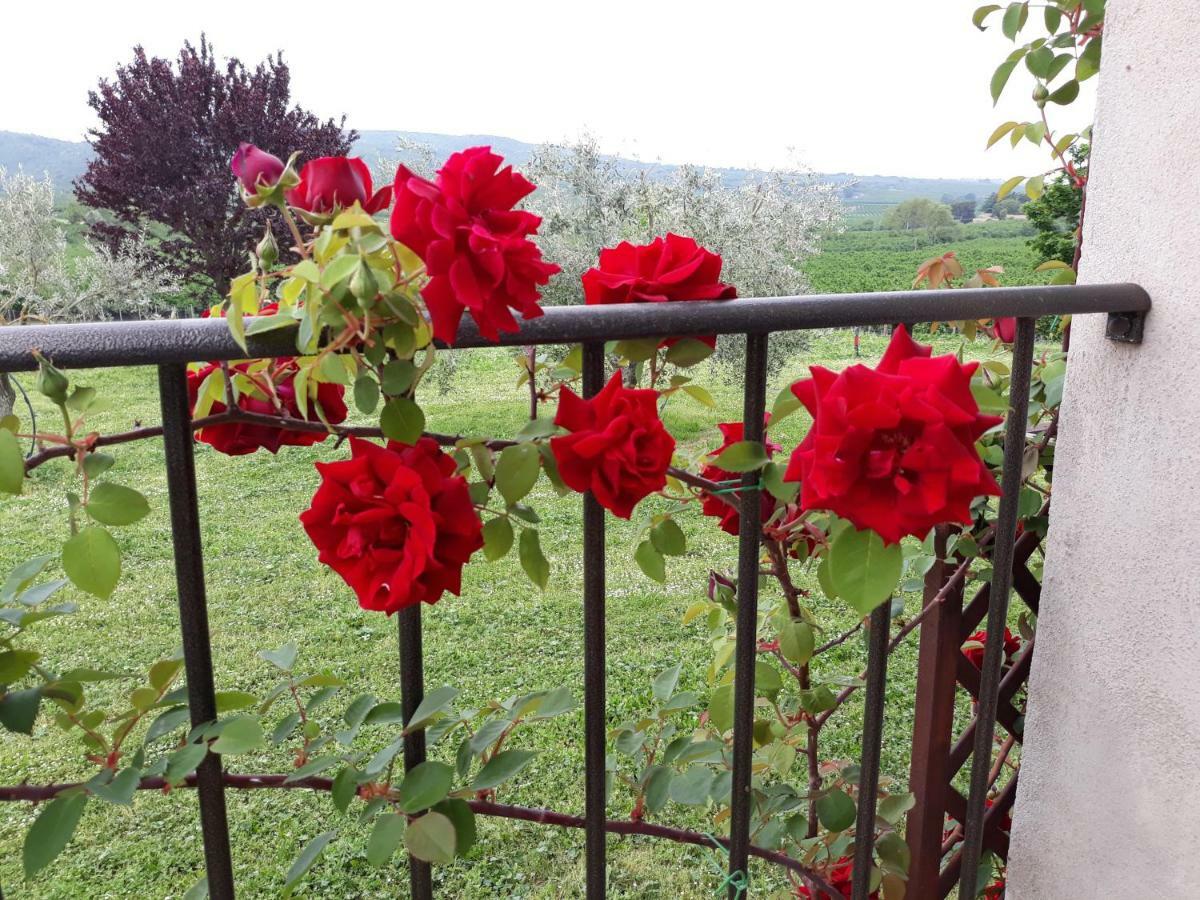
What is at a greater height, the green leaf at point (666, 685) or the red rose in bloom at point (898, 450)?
the red rose in bloom at point (898, 450)

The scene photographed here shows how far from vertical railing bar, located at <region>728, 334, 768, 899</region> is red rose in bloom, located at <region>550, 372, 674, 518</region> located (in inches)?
4.2

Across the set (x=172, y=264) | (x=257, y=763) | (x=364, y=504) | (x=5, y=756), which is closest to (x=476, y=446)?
(x=364, y=504)

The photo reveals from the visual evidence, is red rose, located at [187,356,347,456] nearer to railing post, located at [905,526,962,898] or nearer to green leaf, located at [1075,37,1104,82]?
railing post, located at [905,526,962,898]


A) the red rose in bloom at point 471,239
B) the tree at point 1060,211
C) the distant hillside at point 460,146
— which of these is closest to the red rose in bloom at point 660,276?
the red rose in bloom at point 471,239

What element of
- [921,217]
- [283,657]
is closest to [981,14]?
[283,657]

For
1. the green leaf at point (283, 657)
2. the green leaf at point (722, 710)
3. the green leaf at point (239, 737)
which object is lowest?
the green leaf at point (722, 710)

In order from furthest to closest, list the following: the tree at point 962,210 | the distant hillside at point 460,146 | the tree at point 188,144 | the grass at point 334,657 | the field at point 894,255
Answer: the tree at point 962,210 < the field at point 894,255 < the tree at point 188,144 < the distant hillside at point 460,146 < the grass at point 334,657

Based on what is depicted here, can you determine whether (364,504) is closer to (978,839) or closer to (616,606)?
(978,839)

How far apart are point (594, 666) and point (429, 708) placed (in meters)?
0.15

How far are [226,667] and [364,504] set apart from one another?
10.3 ft

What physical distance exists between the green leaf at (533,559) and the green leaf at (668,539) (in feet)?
0.42

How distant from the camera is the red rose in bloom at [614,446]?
673 mm

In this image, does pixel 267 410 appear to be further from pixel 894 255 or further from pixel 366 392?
pixel 894 255

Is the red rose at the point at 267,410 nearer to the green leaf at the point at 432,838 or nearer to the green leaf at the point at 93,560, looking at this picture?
the green leaf at the point at 93,560
